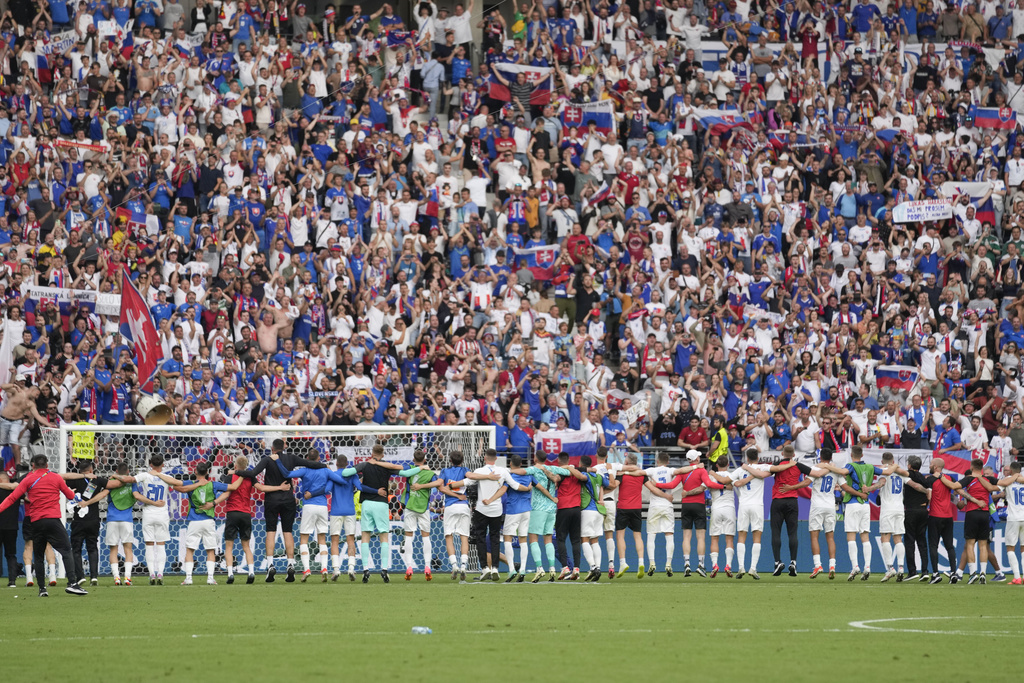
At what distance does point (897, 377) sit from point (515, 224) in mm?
7882

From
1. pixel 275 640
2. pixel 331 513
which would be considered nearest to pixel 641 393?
pixel 331 513

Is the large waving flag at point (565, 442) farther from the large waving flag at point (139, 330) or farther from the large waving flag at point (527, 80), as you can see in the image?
the large waving flag at point (527, 80)

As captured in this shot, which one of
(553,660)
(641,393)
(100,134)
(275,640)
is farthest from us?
(100,134)

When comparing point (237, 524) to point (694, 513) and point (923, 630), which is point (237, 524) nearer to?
point (694, 513)

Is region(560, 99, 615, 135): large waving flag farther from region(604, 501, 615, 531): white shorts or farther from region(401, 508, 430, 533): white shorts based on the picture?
region(401, 508, 430, 533): white shorts

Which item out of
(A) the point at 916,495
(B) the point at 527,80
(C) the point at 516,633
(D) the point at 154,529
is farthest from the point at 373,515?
(B) the point at 527,80

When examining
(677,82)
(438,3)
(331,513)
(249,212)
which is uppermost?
(438,3)

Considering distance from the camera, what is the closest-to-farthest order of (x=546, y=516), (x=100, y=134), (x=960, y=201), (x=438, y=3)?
(x=546, y=516) → (x=100, y=134) → (x=960, y=201) → (x=438, y=3)

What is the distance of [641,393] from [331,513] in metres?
7.42

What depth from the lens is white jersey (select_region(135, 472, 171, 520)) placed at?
21.1 m

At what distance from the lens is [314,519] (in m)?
21.8

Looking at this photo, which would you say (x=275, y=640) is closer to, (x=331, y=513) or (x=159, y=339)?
(x=331, y=513)

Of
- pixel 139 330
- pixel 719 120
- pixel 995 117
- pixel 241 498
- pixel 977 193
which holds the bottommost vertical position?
pixel 241 498

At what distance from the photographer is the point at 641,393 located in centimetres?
2719
